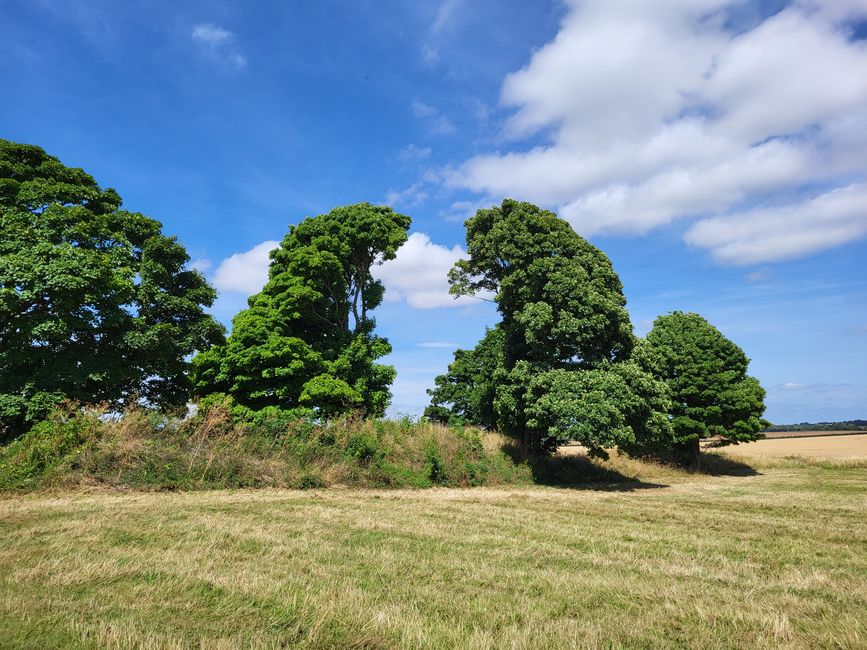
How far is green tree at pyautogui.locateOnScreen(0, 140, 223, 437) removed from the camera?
48.2ft

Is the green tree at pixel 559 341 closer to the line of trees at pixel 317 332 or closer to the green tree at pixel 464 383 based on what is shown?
the line of trees at pixel 317 332

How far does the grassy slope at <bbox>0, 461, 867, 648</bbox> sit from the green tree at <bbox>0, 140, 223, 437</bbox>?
18.9 feet

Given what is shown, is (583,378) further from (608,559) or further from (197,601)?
(197,601)

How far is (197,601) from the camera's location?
15.6 ft

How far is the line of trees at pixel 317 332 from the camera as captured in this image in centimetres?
1538

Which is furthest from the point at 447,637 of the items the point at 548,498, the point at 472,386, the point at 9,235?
the point at 472,386

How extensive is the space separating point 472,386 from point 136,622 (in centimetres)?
3370

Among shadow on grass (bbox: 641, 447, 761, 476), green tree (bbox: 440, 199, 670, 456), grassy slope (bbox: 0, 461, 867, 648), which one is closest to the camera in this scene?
grassy slope (bbox: 0, 461, 867, 648)

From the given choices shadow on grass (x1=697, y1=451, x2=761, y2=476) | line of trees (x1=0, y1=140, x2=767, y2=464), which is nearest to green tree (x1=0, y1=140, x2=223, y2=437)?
line of trees (x1=0, y1=140, x2=767, y2=464)

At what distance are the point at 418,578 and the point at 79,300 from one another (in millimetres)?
15095

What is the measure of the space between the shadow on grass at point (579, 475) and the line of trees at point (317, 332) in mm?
1063

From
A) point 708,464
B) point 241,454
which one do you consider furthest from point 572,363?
point 708,464

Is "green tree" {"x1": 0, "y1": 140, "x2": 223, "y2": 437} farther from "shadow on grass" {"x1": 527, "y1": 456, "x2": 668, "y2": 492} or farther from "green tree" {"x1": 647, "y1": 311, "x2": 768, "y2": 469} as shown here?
"green tree" {"x1": 647, "y1": 311, "x2": 768, "y2": 469}

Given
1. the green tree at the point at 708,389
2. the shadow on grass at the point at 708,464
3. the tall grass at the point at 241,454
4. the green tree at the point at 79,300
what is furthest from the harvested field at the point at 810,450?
the green tree at the point at 79,300
